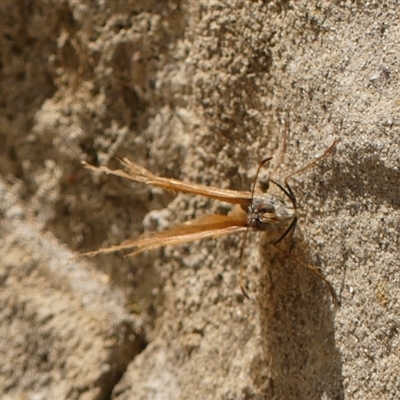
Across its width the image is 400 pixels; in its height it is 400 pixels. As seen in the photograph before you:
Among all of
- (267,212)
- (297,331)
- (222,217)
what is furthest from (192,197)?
(297,331)

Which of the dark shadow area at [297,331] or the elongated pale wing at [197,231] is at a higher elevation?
the elongated pale wing at [197,231]

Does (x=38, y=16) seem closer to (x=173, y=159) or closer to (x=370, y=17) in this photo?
(x=173, y=159)

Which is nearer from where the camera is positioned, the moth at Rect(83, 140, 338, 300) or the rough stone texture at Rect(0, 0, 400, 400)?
the rough stone texture at Rect(0, 0, 400, 400)

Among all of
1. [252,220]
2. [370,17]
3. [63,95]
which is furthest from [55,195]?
[370,17]

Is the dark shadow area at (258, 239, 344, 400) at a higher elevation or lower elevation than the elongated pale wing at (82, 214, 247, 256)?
lower

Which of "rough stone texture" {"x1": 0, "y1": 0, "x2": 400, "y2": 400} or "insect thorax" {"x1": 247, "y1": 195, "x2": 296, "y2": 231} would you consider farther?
"insect thorax" {"x1": 247, "y1": 195, "x2": 296, "y2": 231}

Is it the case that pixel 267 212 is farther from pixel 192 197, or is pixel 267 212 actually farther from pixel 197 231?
pixel 192 197
